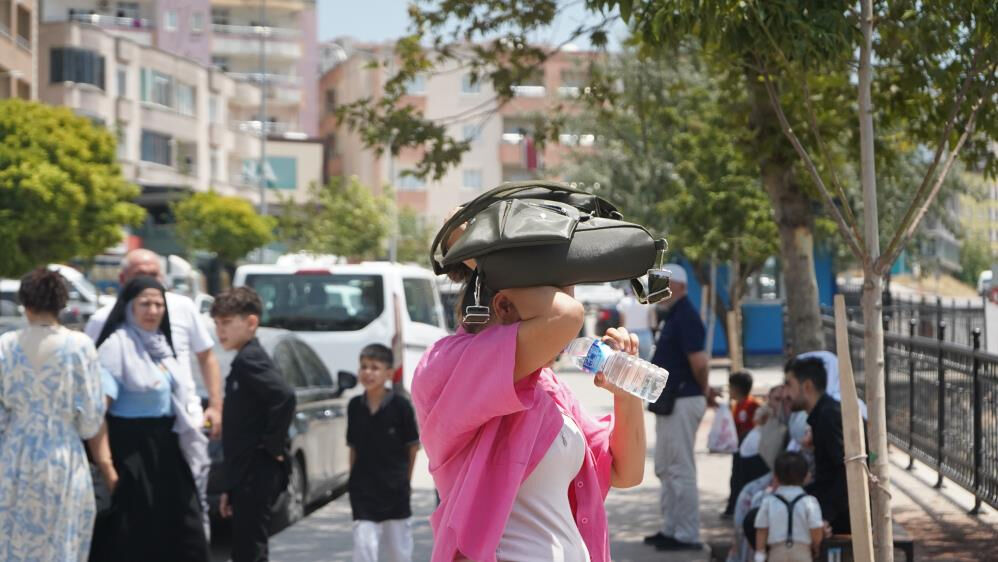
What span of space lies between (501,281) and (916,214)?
3367mm

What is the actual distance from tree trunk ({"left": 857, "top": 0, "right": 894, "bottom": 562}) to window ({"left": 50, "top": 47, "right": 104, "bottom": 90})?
182 ft

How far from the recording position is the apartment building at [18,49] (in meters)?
45.8

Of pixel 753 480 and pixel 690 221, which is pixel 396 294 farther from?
pixel 690 221

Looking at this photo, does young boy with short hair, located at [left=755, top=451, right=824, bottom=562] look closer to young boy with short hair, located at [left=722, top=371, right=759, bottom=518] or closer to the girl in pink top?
young boy with short hair, located at [left=722, top=371, right=759, bottom=518]

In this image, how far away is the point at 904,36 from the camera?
22.5ft

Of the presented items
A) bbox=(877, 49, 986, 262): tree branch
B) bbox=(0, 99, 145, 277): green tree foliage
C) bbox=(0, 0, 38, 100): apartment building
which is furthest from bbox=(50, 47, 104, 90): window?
bbox=(877, 49, 986, 262): tree branch

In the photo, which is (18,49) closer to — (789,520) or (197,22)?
(197,22)

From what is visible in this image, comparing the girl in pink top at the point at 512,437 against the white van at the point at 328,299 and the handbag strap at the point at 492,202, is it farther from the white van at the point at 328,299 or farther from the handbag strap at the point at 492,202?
the white van at the point at 328,299

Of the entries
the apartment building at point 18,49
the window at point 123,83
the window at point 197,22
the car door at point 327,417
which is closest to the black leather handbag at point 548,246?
the car door at point 327,417

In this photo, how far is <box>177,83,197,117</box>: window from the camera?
216 ft

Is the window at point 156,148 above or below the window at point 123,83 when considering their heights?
below

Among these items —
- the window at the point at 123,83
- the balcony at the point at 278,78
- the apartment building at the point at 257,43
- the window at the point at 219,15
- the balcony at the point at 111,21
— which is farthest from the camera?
the window at the point at 219,15

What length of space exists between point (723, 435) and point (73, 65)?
5218 centimetres

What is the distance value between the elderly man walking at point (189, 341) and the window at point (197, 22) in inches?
3029
